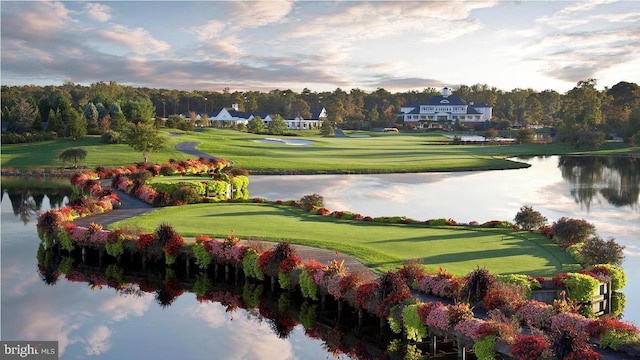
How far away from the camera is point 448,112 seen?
182375 millimetres

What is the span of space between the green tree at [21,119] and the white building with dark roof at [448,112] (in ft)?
372

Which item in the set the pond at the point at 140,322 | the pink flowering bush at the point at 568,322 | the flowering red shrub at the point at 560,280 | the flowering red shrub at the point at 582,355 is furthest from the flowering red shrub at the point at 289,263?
the flowering red shrub at the point at 582,355

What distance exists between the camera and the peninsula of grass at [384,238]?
22.2 metres

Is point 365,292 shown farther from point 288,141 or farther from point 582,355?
point 288,141

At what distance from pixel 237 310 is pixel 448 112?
169 metres

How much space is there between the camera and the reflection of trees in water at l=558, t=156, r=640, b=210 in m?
47.4

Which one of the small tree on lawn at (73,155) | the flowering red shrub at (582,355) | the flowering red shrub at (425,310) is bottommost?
the flowering red shrub at (425,310)

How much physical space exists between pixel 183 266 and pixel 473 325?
14036 mm

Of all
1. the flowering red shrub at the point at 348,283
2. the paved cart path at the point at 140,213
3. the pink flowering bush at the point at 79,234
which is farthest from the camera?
the pink flowering bush at the point at 79,234

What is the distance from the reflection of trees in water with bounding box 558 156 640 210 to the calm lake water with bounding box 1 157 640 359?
0.71 feet

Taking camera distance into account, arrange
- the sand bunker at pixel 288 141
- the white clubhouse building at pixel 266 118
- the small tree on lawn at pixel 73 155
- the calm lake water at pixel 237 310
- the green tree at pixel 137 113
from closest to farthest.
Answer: the calm lake water at pixel 237 310 < the small tree on lawn at pixel 73 155 < the green tree at pixel 137 113 < the sand bunker at pixel 288 141 < the white clubhouse building at pixel 266 118

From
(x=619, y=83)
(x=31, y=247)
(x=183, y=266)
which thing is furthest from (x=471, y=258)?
(x=619, y=83)

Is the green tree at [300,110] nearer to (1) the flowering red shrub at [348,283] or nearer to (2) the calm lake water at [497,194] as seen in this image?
(2) the calm lake water at [497,194]

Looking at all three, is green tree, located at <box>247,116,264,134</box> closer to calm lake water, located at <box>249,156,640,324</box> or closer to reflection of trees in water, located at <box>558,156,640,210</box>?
reflection of trees in water, located at <box>558,156,640,210</box>
